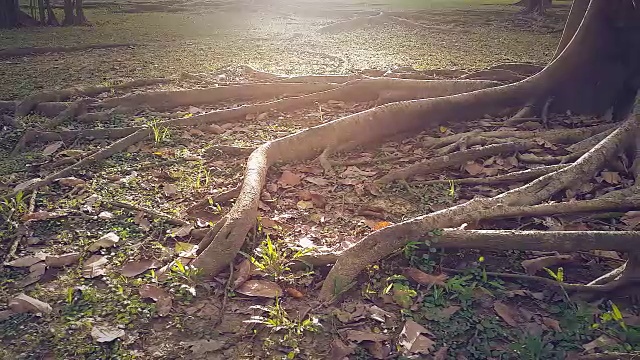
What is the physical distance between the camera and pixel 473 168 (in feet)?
13.1

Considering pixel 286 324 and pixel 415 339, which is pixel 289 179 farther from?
pixel 415 339

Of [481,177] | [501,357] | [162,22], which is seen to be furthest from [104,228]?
[162,22]

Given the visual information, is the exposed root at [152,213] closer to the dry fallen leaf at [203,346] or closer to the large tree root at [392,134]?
the large tree root at [392,134]

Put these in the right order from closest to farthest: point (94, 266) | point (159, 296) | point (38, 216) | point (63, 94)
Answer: point (159, 296) < point (94, 266) < point (38, 216) < point (63, 94)

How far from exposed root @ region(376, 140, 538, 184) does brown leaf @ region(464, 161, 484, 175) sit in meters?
0.05

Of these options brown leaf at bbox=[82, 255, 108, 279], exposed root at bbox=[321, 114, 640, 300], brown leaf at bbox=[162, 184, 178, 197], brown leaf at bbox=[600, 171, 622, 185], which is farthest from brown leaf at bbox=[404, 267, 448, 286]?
brown leaf at bbox=[162, 184, 178, 197]

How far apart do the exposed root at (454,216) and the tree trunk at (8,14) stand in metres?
14.5

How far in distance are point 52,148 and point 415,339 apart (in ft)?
12.4

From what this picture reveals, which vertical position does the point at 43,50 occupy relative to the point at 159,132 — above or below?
above

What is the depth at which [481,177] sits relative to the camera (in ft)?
12.7

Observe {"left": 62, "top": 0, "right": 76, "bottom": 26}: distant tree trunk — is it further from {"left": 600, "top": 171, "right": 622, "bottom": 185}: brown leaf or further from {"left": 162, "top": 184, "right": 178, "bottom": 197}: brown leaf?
{"left": 600, "top": 171, "right": 622, "bottom": 185}: brown leaf

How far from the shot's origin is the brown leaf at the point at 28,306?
2.41m

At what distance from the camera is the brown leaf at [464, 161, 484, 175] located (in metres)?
3.95

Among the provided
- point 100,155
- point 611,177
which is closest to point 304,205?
point 100,155
